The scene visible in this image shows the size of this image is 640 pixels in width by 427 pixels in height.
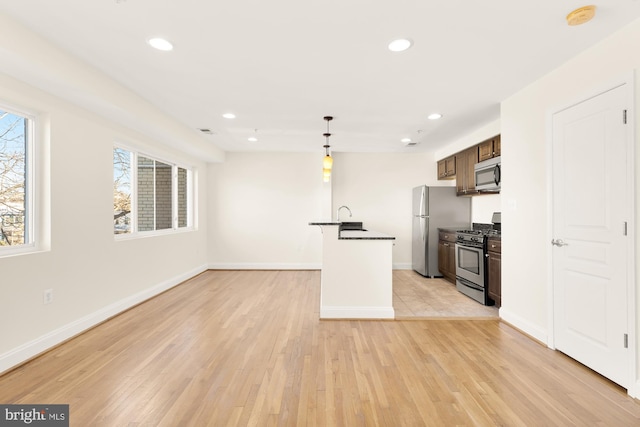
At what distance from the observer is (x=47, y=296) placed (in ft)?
9.20

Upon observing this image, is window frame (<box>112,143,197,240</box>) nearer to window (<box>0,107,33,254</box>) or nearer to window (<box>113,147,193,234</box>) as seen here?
window (<box>113,147,193,234</box>)

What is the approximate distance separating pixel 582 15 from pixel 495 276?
2.88 metres

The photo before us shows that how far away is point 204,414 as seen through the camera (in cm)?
190

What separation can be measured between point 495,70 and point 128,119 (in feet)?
12.5

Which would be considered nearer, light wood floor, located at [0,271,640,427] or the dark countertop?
light wood floor, located at [0,271,640,427]

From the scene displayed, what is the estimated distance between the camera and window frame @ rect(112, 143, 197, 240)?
4.24m

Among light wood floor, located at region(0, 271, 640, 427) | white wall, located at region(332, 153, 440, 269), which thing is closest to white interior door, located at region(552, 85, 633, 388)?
light wood floor, located at region(0, 271, 640, 427)

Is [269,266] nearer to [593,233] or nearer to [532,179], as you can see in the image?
[532,179]

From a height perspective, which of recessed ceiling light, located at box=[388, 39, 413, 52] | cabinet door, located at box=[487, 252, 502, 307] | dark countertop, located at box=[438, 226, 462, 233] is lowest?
cabinet door, located at box=[487, 252, 502, 307]

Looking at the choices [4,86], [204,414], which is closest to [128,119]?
[4,86]

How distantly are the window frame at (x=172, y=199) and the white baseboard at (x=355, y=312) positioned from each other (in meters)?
2.72

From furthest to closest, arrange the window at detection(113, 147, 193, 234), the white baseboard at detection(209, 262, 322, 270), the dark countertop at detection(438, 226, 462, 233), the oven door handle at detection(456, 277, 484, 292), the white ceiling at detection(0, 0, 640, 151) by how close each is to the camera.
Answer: the white baseboard at detection(209, 262, 322, 270), the dark countertop at detection(438, 226, 462, 233), the oven door handle at detection(456, 277, 484, 292), the window at detection(113, 147, 193, 234), the white ceiling at detection(0, 0, 640, 151)

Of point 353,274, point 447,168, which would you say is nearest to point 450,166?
point 447,168

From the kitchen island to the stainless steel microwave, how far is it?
5.83ft
